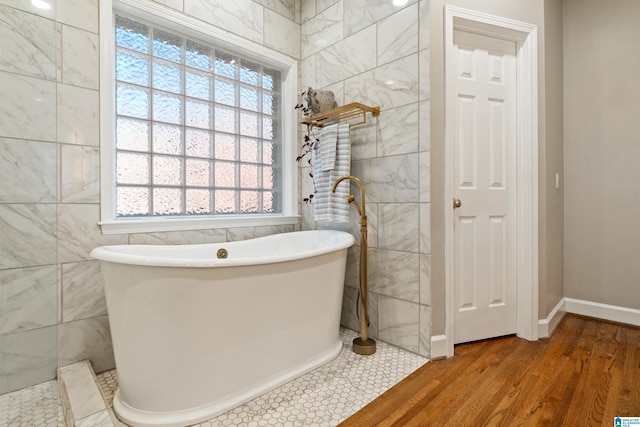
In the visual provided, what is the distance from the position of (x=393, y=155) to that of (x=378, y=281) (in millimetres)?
821

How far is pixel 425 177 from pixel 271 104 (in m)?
1.47

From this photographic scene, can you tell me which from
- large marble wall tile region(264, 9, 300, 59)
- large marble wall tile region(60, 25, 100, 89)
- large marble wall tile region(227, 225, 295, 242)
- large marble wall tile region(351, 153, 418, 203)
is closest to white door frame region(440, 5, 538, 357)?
large marble wall tile region(351, 153, 418, 203)

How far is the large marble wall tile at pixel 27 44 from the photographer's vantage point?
1.28 metres

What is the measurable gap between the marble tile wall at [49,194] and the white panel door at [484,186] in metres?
1.92

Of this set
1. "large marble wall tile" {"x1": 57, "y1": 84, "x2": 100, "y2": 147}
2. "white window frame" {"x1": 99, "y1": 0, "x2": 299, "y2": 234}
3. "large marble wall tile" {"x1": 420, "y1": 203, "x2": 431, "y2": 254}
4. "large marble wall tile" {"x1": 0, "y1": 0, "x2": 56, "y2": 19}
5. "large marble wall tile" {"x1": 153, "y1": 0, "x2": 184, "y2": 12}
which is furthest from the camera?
"large marble wall tile" {"x1": 153, "y1": 0, "x2": 184, "y2": 12}

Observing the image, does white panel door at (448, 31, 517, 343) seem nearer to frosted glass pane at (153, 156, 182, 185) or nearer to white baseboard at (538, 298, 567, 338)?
white baseboard at (538, 298, 567, 338)

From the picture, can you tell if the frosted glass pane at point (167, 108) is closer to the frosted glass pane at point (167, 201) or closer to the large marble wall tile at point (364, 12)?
the frosted glass pane at point (167, 201)

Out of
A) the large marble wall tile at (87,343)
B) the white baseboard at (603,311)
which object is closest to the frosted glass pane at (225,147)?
the large marble wall tile at (87,343)

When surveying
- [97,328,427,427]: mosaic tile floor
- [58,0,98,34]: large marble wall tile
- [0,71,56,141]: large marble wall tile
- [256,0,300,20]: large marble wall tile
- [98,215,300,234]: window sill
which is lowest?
[97,328,427,427]: mosaic tile floor

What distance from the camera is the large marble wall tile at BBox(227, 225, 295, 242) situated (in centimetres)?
227

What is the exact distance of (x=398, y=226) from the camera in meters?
1.97

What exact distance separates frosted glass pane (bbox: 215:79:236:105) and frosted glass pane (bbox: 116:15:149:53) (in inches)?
19.2

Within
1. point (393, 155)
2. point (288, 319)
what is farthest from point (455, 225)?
point (288, 319)

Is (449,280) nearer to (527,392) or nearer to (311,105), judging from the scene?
(527,392)
